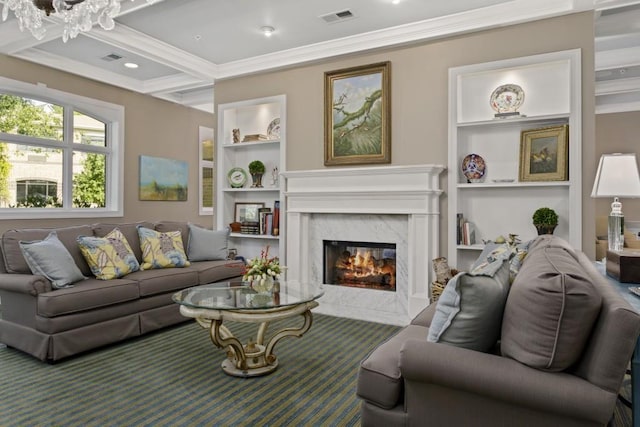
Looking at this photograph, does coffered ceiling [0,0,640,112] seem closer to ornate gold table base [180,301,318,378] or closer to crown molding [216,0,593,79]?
crown molding [216,0,593,79]

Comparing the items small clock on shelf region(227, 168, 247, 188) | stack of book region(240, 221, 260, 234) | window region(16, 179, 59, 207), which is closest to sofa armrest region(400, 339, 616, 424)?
stack of book region(240, 221, 260, 234)

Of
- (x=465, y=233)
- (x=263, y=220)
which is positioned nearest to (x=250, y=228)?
(x=263, y=220)

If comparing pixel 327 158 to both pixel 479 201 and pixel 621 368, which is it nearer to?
pixel 479 201

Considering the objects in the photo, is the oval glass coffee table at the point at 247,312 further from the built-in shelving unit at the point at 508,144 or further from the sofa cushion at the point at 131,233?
the built-in shelving unit at the point at 508,144

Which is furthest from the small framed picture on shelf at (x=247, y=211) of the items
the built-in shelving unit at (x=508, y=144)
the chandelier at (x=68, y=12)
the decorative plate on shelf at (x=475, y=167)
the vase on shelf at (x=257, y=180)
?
the chandelier at (x=68, y=12)

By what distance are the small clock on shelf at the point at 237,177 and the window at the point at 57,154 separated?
5.87 ft

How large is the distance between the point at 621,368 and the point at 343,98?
386 centimetres

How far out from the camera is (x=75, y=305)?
311cm

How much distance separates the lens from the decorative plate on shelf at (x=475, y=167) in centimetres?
407

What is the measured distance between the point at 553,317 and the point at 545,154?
9.25 feet

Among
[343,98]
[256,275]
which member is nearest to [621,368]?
[256,275]

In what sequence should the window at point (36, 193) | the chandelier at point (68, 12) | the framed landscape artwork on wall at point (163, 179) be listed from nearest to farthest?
the chandelier at point (68, 12), the window at point (36, 193), the framed landscape artwork on wall at point (163, 179)

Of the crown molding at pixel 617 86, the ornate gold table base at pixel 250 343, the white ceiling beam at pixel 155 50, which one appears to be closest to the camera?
the ornate gold table base at pixel 250 343

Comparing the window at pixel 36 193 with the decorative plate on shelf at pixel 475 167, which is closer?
the decorative plate on shelf at pixel 475 167
